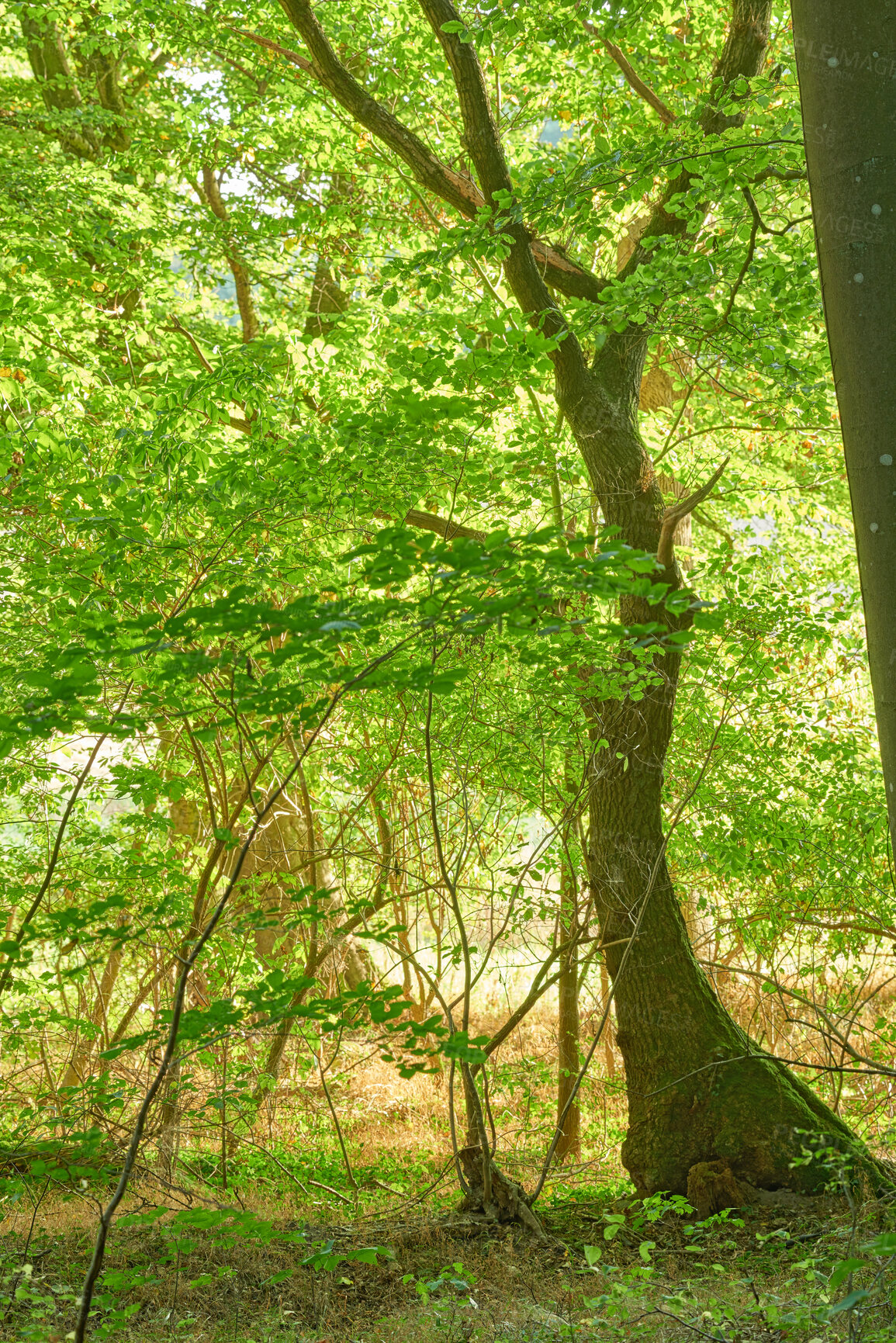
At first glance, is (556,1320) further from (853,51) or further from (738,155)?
(738,155)

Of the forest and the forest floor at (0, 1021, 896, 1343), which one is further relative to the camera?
the forest floor at (0, 1021, 896, 1343)

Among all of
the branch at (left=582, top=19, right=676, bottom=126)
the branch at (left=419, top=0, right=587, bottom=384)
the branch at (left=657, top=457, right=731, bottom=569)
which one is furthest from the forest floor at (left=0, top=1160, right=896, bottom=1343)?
the branch at (left=582, top=19, right=676, bottom=126)

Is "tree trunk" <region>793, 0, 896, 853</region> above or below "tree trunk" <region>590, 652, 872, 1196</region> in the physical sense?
above

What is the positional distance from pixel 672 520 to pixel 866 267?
3359 millimetres

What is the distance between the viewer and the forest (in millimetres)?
2666

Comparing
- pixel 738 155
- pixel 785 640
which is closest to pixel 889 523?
pixel 738 155

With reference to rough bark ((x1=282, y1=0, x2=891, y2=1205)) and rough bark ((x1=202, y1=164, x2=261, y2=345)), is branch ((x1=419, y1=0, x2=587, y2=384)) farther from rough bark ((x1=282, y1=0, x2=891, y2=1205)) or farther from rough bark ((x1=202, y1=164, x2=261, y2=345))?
rough bark ((x1=202, y1=164, x2=261, y2=345))

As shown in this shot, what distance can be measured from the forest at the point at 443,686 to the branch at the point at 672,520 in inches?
1.0

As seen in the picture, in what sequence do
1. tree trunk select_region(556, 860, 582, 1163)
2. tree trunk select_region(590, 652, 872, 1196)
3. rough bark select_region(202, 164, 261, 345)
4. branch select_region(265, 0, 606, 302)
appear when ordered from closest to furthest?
tree trunk select_region(590, 652, 872, 1196) < branch select_region(265, 0, 606, 302) < tree trunk select_region(556, 860, 582, 1163) < rough bark select_region(202, 164, 261, 345)

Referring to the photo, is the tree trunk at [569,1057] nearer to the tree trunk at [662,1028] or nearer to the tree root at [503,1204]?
the tree trunk at [662,1028]

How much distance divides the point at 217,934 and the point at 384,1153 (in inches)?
120

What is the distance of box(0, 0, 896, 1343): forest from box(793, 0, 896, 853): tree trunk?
0.4 inches
